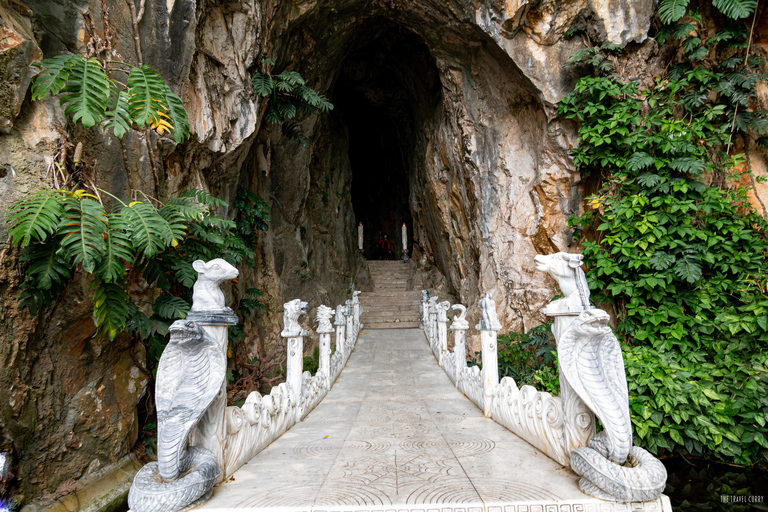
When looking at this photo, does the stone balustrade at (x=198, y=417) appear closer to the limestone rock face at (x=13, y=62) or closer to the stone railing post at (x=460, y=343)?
the limestone rock face at (x=13, y=62)

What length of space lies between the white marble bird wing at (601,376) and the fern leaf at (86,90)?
152 inches

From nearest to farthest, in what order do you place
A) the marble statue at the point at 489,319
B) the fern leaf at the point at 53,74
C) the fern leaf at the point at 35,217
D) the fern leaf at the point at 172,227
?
the fern leaf at the point at 35,217
the fern leaf at the point at 53,74
the fern leaf at the point at 172,227
the marble statue at the point at 489,319

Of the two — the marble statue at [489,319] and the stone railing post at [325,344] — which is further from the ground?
the marble statue at [489,319]

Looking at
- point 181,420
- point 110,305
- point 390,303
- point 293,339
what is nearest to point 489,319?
point 293,339

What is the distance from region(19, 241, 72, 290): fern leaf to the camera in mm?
2693

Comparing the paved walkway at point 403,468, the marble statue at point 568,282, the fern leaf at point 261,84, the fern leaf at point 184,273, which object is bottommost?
the paved walkway at point 403,468

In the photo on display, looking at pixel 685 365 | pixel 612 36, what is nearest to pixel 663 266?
pixel 685 365

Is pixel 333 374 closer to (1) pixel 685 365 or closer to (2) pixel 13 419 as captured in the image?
(2) pixel 13 419

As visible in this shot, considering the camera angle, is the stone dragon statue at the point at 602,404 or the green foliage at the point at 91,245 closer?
the stone dragon statue at the point at 602,404

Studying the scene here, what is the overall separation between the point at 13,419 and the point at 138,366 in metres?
1.09

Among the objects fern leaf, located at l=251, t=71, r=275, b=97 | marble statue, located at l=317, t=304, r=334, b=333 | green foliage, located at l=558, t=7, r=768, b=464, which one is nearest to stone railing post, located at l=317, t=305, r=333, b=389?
marble statue, located at l=317, t=304, r=334, b=333

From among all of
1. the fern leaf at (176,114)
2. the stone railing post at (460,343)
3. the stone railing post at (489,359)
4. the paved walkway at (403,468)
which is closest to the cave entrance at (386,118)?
the stone railing post at (460,343)

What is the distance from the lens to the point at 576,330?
2.47 metres

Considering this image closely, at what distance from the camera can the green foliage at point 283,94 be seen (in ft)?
19.3
